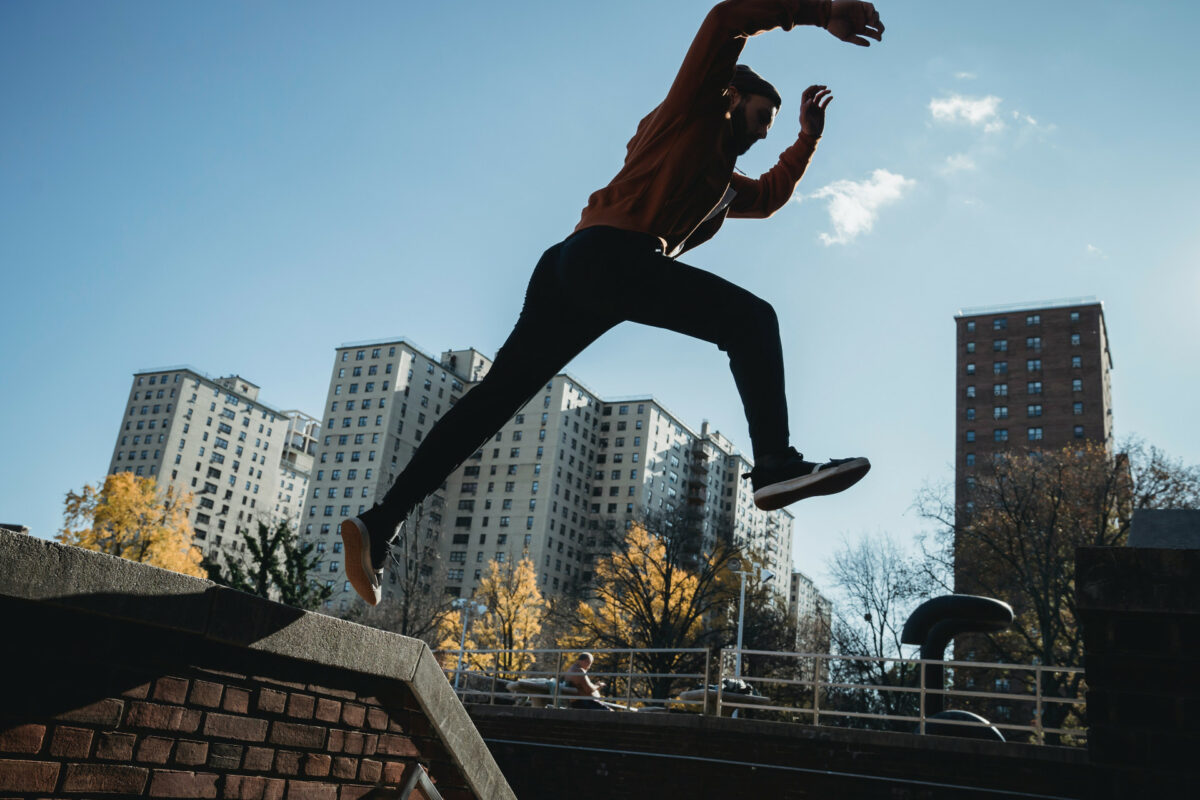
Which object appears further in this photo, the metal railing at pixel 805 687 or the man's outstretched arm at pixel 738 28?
the metal railing at pixel 805 687

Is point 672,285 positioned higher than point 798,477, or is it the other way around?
point 672,285

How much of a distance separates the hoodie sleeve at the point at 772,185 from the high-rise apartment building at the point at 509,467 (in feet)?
319

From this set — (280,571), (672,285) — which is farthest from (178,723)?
(280,571)

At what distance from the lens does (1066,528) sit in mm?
33156

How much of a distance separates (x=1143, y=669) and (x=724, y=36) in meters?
3.87

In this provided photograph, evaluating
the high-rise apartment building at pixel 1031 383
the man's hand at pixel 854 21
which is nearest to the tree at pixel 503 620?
the high-rise apartment building at pixel 1031 383

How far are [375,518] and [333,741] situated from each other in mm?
714

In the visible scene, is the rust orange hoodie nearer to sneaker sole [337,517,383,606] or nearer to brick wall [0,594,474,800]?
sneaker sole [337,517,383,606]

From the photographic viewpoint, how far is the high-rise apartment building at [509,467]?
10344cm

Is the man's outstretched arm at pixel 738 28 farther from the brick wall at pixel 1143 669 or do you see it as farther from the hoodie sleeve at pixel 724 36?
the brick wall at pixel 1143 669

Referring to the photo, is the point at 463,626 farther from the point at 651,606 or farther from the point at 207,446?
the point at 207,446

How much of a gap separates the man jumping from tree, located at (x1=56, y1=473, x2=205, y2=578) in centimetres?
4186

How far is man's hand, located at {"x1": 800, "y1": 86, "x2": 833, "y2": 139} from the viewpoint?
12.1ft

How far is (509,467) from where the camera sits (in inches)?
4242
